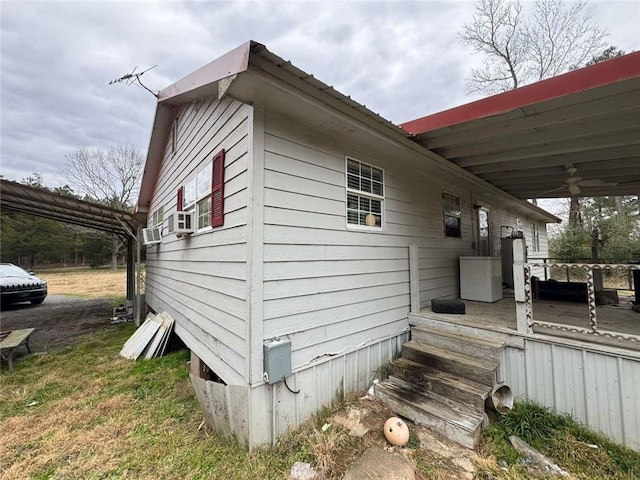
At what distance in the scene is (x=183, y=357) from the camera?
187 inches

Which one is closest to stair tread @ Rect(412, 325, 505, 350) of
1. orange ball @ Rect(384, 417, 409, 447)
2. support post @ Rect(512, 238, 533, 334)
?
support post @ Rect(512, 238, 533, 334)

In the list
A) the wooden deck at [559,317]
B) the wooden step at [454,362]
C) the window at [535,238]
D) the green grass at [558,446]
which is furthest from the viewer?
the window at [535,238]

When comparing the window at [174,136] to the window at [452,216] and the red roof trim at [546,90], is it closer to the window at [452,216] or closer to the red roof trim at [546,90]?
the red roof trim at [546,90]

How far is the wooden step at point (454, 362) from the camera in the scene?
293 cm

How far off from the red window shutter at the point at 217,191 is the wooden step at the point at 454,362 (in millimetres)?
2926

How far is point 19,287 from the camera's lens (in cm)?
996

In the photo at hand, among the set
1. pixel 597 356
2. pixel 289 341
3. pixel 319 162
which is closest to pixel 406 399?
pixel 289 341

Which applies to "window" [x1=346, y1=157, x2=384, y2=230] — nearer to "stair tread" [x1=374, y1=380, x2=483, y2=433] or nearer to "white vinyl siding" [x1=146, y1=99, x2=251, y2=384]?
"white vinyl siding" [x1=146, y1=99, x2=251, y2=384]

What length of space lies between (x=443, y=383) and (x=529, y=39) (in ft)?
51.2

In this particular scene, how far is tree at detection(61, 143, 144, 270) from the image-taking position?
22.8 meters

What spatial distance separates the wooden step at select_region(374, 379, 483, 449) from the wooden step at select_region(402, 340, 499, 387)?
0.44 m

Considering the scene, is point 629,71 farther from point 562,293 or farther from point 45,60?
point 45,60

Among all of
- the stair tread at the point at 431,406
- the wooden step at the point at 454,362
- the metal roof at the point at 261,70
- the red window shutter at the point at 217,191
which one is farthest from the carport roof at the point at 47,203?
the wooden step at the point at 454,362

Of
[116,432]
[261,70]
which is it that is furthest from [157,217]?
[261,70]
